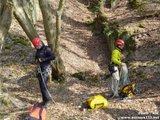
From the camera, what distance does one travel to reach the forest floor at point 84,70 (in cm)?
1001

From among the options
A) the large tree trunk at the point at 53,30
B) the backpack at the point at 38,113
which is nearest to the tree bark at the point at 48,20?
the large tree trunk at the point at 53,30

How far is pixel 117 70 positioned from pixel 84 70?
191 inches

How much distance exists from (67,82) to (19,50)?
11.5ft

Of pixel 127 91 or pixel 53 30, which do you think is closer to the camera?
pixel 127 91

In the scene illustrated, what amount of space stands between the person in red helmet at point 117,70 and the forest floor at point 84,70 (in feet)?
1.65

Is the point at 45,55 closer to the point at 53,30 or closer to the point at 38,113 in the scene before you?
the point at 38,113

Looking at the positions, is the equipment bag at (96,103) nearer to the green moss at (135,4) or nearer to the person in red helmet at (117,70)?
the person in red helmet at (117,70)

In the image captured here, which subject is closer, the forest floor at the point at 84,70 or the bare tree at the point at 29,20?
the bare tree at the point at 29,20

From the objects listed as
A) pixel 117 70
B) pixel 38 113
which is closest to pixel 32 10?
pixel 117 70

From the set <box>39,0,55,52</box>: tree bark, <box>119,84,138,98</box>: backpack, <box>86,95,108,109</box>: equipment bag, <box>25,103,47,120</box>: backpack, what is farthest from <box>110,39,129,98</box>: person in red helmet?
<box>39,0,55,52</box>: tree bark

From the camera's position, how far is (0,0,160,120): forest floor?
10.0 meters

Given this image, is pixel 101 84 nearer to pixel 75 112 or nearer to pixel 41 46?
pixel 75 112

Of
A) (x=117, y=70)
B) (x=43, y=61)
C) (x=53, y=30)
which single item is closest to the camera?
(x=43, y=61)

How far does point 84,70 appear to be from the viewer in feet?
51.6
